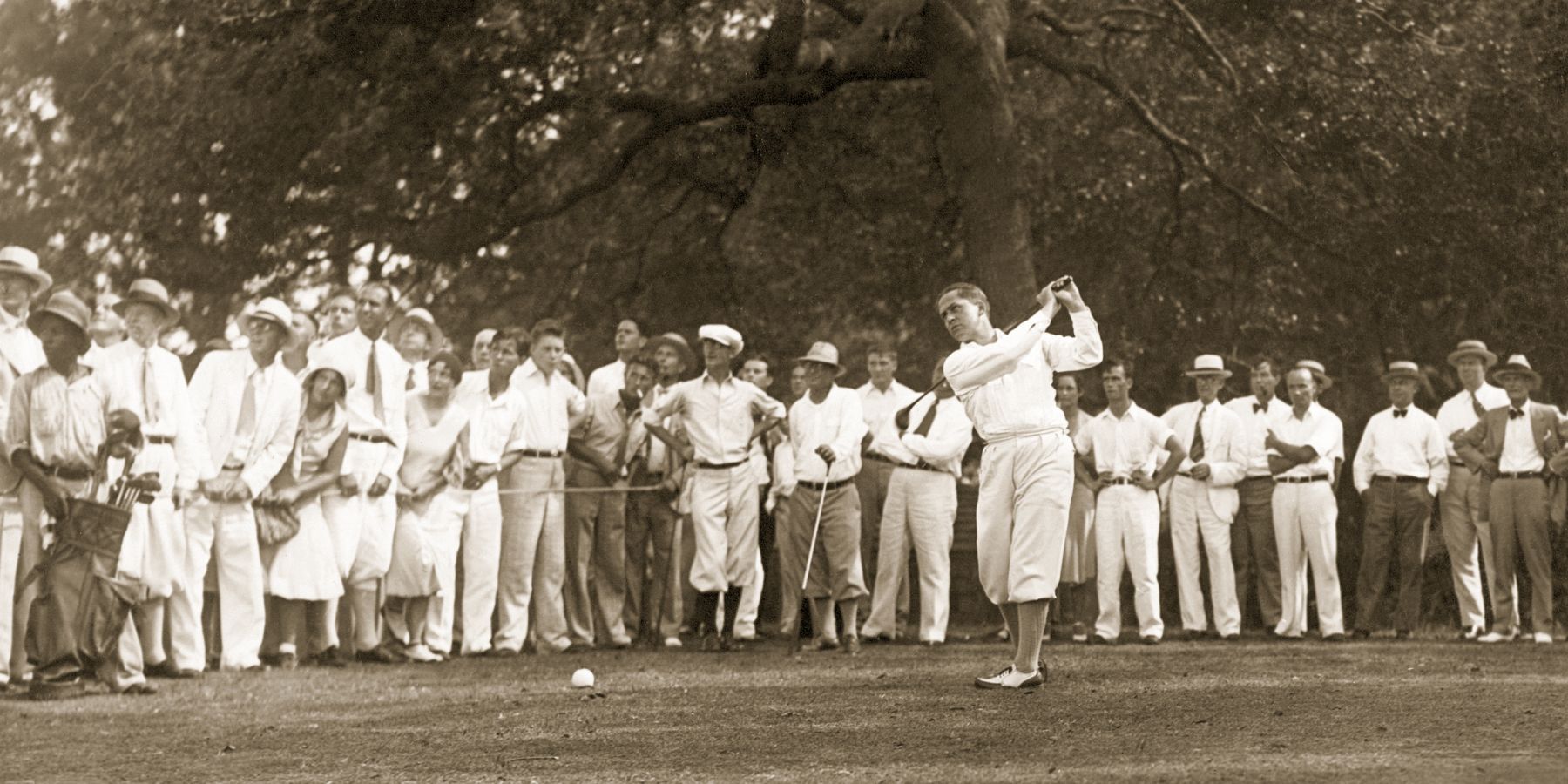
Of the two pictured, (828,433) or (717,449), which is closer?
(717,449)

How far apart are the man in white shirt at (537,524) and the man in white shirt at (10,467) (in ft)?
12.3

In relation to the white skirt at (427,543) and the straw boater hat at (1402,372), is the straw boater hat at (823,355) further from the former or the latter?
the straw boater hat at (1402,372)

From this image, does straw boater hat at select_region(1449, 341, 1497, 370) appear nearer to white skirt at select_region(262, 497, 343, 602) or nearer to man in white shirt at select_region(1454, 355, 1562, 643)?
man in white shirt at select_region(1454, 355, 1562, 643)

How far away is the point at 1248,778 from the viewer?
7.00 metres

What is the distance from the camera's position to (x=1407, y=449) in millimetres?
16469

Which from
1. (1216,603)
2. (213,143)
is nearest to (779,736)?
(1216,603)

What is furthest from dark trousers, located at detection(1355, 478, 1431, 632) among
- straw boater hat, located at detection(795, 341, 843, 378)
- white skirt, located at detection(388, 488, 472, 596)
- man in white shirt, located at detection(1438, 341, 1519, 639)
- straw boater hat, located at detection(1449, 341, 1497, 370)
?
white skirt, located at detection(388, 488, 472, 596)

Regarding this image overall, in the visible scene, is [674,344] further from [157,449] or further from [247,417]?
[157,449]

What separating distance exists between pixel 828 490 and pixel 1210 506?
3.70 meters

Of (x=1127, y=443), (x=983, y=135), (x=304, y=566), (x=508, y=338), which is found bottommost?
(x=304, y=566)

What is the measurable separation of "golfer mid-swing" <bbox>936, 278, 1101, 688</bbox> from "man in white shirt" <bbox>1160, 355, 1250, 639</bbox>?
5.76 meters

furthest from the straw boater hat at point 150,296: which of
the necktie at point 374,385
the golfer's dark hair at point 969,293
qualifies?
the golfer's dark hair at point 969,293

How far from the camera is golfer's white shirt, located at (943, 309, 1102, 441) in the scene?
10.3m

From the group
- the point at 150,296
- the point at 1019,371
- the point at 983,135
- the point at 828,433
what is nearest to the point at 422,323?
the point at 150,296
